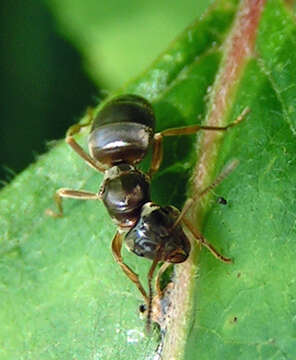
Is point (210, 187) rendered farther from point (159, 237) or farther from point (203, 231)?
point (159, 237)

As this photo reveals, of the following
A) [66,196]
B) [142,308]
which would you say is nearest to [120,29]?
[66,196]

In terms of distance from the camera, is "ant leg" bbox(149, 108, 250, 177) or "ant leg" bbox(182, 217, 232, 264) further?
"ant leg" bbox(149, 108, 250, 177)

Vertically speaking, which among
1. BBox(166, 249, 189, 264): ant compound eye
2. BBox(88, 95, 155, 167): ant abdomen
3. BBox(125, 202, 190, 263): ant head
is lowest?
BBox(166, 249, 189, 264): ant compound eye

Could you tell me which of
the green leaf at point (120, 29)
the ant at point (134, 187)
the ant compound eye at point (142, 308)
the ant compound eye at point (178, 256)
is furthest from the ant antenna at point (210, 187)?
the green leaf at point (120, 29)

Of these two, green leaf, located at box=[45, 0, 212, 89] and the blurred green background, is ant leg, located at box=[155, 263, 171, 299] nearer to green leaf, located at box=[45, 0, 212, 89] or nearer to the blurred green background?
the blurred green background

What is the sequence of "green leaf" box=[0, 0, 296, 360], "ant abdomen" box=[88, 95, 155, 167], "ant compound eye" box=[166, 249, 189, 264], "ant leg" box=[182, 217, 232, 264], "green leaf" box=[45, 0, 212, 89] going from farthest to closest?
1. "green leaf" box=[45, 0, 212, 89]
2. "ant abdomen" box=[88, 95, 155, 167]
3. "ant compound eye" box=[166, 249, 189, 264]
4. "ant leg" box=[182, 217, 232, 264]
5. "green leaf" box=[0, 0, 296, 360]

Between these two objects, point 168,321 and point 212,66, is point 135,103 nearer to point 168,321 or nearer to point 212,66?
point 212,66

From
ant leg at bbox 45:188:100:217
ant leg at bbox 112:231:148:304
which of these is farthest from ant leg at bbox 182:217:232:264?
ant leg at bbox 45:188:100:217
